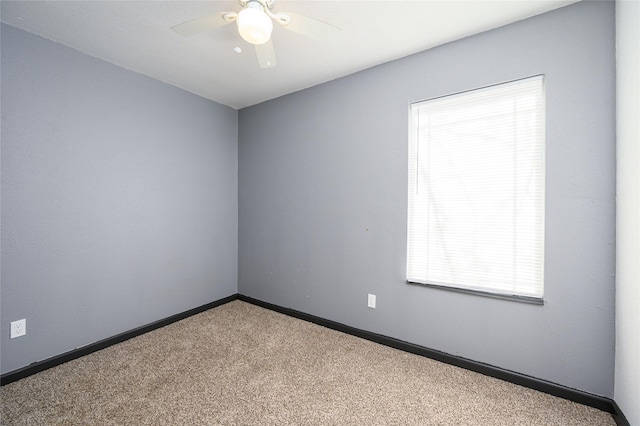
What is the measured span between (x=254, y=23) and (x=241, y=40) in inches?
30.8

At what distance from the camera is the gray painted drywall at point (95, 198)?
1.84 meters

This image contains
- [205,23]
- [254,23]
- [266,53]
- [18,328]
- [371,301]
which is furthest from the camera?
[371,301]

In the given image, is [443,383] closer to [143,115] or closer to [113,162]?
[113,162]

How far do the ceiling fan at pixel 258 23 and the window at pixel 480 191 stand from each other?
1.07 metres

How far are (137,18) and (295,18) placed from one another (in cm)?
112

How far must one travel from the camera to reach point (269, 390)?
1.74 meters

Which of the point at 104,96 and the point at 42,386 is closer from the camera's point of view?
the point at 42,386

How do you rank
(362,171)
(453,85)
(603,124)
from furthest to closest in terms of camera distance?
(362,171) < (453,85) < (603,124)

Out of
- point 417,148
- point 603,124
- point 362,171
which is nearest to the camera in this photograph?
point 603,124

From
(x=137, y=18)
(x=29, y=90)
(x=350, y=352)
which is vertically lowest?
(x=350, y=352)

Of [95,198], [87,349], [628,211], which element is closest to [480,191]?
[628,211]

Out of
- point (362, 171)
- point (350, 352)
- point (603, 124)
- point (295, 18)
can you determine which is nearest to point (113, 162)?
point (295, 18)

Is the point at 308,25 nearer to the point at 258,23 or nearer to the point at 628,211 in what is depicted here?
the point at 258,23

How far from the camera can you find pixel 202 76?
2.54 meters
